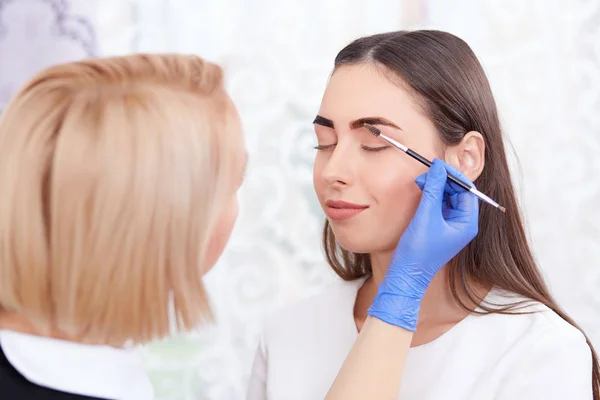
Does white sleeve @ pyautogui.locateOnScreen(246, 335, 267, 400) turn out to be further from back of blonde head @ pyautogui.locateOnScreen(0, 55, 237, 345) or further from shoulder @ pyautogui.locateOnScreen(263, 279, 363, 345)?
back of blonde head @ pyautogui.locateOnScreen(0, 55, 237, 345)

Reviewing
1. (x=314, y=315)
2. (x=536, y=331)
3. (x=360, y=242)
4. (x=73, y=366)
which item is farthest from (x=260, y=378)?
(x=73, y=366)

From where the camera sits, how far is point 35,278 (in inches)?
27.3

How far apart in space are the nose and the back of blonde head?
0.34 metres

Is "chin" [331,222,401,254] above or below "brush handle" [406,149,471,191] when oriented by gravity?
below

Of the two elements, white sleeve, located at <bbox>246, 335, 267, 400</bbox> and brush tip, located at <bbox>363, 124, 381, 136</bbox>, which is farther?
white sleeve, located at <bbox>246, 335, 267, 400</bbox>

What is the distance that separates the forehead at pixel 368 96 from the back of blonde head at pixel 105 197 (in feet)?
1.21

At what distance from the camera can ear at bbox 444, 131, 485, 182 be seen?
111 centimetres

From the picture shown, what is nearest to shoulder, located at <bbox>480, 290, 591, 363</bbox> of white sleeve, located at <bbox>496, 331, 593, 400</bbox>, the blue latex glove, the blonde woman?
white sleeve, located at <bbox>496, 331, 593, 400</bbox>

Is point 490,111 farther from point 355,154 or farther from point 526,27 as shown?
point 526,27

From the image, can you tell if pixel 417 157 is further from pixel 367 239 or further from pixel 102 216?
pixel 102 216

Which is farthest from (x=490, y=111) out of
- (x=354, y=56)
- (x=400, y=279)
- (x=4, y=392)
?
(x=4, y=392)

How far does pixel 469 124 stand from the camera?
1124 millimetres

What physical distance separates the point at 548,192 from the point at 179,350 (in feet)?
3.17

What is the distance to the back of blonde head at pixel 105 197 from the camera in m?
0.68
